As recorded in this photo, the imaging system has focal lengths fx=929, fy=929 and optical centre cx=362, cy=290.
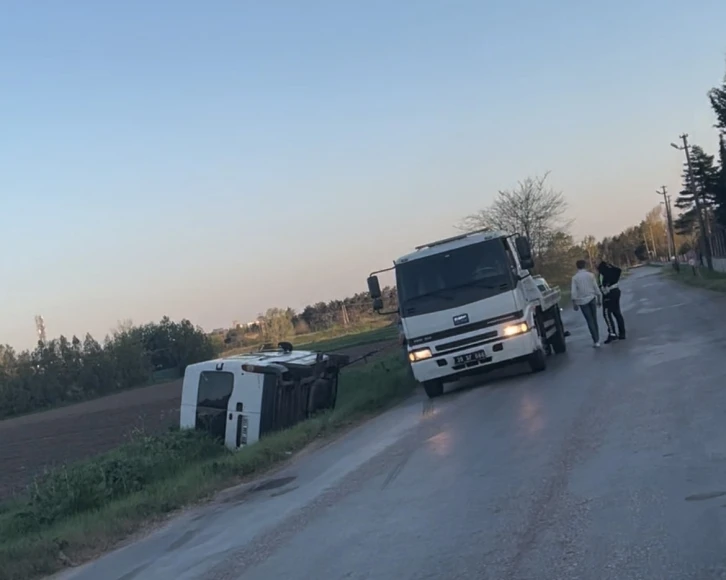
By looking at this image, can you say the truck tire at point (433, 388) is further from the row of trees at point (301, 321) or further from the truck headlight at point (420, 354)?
the row of trees at point (301, 321)

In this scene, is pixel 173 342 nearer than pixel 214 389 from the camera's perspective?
No

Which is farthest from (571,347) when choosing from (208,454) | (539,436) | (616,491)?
(616,491)

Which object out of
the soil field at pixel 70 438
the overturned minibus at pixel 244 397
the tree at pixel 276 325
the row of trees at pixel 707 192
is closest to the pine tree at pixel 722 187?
the row of trees at pixel 707 192

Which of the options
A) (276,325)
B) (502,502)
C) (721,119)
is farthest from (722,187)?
(276,325)

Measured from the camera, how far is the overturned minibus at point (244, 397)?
17.0 meters

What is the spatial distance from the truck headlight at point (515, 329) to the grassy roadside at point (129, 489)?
292 centimetres

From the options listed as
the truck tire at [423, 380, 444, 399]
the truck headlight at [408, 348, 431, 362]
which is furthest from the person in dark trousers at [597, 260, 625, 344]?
the truck headlight at [408, 348, 431, 362]

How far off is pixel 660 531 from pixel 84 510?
30.1ft

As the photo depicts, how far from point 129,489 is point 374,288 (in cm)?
609

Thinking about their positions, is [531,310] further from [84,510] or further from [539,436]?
[84,510]

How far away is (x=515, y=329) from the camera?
642 inches

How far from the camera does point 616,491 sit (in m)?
7.22

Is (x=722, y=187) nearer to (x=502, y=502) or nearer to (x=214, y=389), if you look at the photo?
(x=214, y=389)

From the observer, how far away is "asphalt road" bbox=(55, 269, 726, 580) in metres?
5.94
